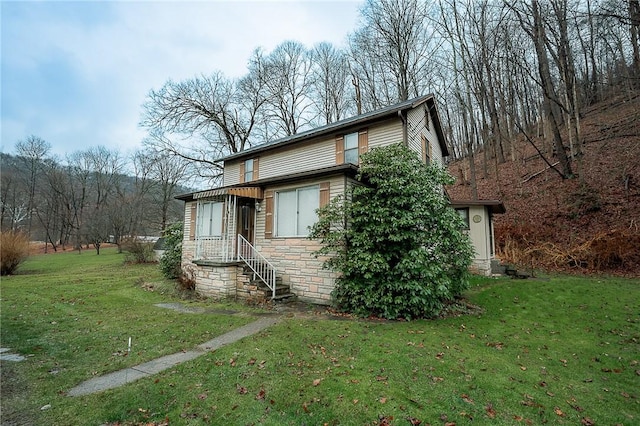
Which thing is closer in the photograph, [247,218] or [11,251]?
[247,218]

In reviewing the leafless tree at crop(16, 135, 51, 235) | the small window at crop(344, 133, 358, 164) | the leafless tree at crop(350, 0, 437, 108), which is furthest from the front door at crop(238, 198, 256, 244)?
the leafless tree at crop(16, 135, 51, 235)

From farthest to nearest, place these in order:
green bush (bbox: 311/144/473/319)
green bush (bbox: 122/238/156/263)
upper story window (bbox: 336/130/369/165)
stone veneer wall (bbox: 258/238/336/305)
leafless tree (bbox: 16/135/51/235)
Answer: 1. leafless tree (bbox: 16/135/51/235)
2. green bush (bbox: 122/238/156/263)
3. upper story window (bbox: 336/130/369/165)
4. stone veneer wall (bbox: 258/238/336/305)
5. green bush (bbox: 311/144/473/319)

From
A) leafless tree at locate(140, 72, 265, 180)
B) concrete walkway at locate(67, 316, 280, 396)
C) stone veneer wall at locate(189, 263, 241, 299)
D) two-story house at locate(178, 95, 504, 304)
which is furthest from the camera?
leafless tree at locate(140, 72, 265, 180)

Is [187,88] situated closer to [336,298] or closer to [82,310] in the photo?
[82,310]

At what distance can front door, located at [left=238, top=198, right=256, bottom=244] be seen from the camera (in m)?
10.9

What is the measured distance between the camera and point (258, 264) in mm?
9547

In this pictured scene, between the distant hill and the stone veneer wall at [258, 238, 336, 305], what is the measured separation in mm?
9276

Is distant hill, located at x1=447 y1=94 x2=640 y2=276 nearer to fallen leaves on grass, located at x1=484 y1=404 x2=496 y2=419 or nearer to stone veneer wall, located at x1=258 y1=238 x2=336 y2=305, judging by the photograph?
stone veneer wall, located at x1=258 y1=238 x2=336 y2=305

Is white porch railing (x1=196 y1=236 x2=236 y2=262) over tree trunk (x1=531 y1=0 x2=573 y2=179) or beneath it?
beneath

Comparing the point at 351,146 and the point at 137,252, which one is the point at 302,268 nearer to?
the point at 351,146

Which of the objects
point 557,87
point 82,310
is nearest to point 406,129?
point 82,310

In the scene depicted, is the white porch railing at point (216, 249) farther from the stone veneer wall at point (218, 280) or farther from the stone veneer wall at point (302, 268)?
the stone veneer wall at point (302, 268)

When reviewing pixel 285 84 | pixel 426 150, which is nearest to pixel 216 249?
pixel 426 150

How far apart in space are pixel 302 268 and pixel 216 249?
12.1ft
